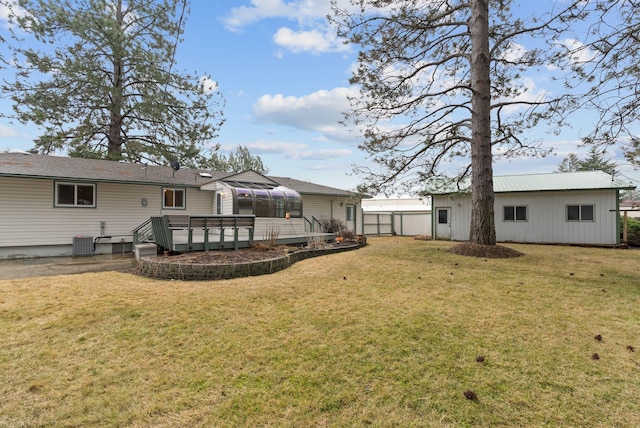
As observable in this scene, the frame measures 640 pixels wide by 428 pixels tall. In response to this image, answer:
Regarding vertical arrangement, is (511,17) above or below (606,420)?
above

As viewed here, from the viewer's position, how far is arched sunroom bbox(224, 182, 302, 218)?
1259 centimetres

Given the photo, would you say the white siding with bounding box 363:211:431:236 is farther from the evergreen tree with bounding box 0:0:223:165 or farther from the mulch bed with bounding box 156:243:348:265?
the mulch bed with bounding box 156:243:348:265

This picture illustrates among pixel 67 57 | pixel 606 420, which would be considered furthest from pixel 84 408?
pixel 67 57

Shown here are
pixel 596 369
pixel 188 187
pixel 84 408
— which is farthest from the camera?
pixel 188 187

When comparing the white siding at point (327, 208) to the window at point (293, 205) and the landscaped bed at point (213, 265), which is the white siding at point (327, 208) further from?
the landscaped bed at point (213, 265)

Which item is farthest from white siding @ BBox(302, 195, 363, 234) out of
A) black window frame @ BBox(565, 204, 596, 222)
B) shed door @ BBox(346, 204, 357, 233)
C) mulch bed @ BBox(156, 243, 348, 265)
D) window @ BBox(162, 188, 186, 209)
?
black window frame @ BBox(565, 204, 596, 222)

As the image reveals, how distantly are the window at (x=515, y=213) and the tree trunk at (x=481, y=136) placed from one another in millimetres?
6699

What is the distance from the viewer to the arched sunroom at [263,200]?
41.3 feet

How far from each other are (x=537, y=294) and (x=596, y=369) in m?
2.74

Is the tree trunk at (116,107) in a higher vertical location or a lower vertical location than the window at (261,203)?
higher

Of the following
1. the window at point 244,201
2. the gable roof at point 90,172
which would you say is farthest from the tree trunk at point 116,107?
the window at point 244,201

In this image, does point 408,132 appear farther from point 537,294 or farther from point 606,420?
point 606,420

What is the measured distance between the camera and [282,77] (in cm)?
1209

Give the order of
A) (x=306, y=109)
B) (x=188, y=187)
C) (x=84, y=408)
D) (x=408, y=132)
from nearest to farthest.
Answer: (x=84, y=408), (x=408, y=132), (x=188, y=187), (x=306, y=109)
